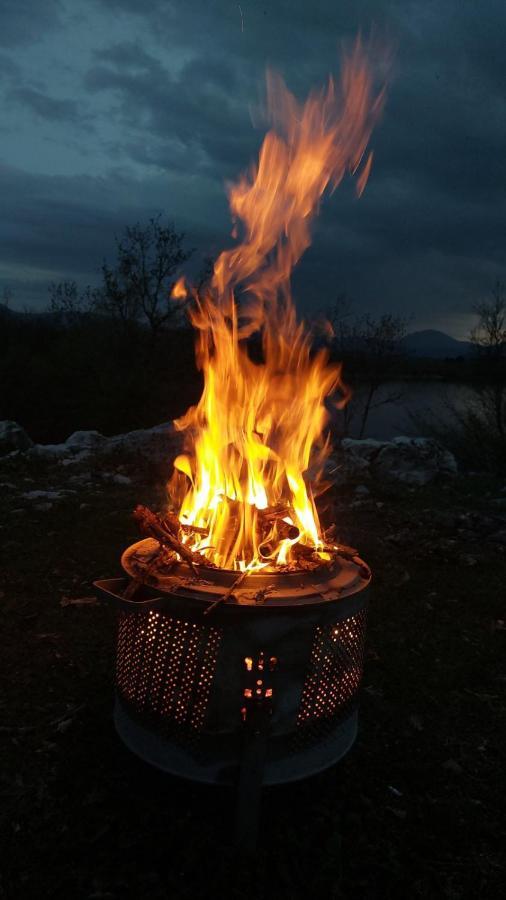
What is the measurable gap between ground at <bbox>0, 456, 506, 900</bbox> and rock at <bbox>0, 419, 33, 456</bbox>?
5.96m

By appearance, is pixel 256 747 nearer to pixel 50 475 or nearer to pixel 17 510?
pixel 17 510

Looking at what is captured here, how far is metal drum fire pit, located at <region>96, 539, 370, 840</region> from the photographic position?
8.28 feet

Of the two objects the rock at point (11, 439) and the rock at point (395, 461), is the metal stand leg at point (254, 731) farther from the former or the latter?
the rock at point (11, 439)

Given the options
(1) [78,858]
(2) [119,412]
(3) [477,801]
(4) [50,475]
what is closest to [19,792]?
(1) [78,858]

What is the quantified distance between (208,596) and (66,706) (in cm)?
166

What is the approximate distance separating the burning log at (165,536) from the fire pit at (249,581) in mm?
11

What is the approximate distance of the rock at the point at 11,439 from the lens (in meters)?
11.3

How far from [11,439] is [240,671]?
10069 millimetres

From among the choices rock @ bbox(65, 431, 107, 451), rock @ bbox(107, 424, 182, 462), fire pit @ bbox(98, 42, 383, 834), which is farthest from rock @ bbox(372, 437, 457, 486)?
fire pit @ bbox(98, 42, 383, 834)

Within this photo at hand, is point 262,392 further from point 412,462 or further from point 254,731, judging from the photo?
point 412,462

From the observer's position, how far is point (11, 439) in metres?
11.5

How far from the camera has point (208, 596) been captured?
8.43 ft

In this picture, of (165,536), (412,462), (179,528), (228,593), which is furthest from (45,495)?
(228,593)

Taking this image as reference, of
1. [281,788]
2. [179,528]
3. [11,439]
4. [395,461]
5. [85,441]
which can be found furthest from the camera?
[85,441]
